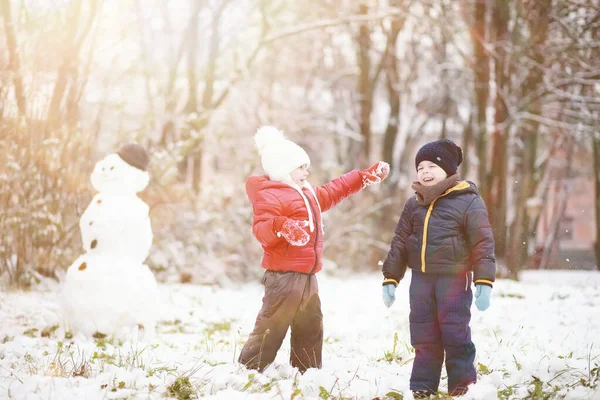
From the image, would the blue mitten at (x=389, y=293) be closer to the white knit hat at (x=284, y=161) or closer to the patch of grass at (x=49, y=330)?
the white knit hat at (x=284, y=161)

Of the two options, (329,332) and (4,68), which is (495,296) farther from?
(4,68)

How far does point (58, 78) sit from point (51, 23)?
0.79m

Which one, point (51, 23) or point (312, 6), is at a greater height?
point (312, 6)

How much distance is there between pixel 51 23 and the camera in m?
8.57

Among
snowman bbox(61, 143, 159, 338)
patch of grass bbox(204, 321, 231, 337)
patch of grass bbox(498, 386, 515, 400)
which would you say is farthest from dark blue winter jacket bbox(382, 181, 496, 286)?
patch of grass bbox(204, 321, 231, 337)

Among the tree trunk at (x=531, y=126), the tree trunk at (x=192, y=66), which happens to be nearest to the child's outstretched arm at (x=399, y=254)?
the tree trunk at (x=531, y=126)

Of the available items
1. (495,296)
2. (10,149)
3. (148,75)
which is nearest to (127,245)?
(10,149)

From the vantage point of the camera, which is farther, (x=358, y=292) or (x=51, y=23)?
(x=358, y=292)

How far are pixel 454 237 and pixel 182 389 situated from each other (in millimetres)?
1837

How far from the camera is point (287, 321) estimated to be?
4.18 m

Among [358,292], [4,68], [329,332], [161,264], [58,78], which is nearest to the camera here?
[329,332]

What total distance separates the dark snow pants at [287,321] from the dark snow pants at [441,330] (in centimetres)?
72

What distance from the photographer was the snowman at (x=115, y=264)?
5.75 meters

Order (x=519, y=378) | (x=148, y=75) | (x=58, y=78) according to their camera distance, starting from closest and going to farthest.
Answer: (x=519, y=378) → (x=58, y=78) → (x=148, y=75)
